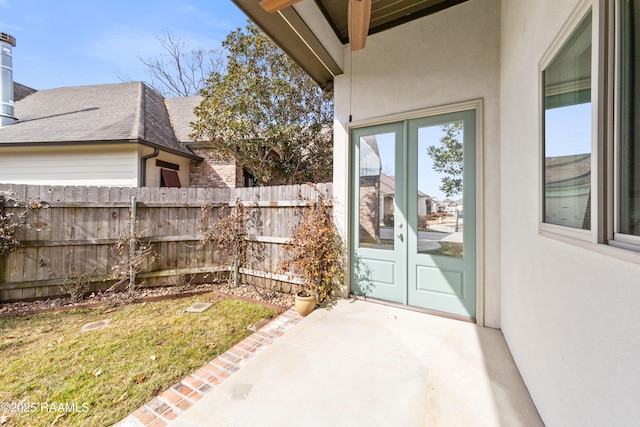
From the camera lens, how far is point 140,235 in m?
4.34

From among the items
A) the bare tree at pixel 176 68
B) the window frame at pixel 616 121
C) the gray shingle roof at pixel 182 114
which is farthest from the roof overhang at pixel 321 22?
the bare tree at pixel 176 68

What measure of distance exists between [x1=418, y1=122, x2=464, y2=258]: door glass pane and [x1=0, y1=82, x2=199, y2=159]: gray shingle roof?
675 centimetres

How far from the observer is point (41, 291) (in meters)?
3.92

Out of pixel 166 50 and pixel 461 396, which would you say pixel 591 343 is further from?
pixel 166 50

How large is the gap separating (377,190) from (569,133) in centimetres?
234

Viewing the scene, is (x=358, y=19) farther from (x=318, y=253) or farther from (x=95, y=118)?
(x=95, y=118)

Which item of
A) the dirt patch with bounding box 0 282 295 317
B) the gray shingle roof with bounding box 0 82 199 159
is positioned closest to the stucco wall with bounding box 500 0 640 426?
the dirt patch with bounding box 0 282 295 317

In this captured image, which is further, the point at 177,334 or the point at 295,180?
the point at 295,180

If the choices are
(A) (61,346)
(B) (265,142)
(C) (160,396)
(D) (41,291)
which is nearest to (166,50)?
(B) (265,142)

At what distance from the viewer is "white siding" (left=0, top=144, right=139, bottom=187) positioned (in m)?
6.63

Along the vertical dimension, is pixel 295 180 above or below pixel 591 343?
above

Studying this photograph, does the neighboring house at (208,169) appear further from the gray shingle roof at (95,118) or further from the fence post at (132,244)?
the fence post at (132,244)

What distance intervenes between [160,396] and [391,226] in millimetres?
3066

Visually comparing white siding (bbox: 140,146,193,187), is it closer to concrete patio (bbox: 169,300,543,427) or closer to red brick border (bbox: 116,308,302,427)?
red brick border (bbox: 116,308,302,427)
